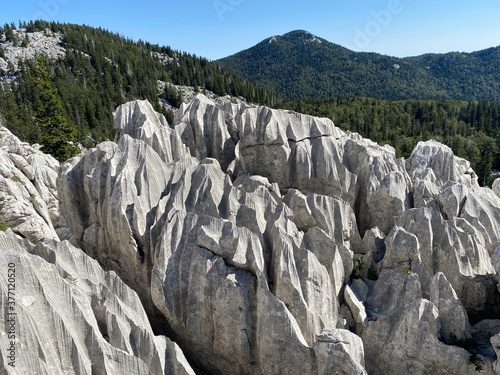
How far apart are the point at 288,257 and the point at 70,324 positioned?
9184 mm

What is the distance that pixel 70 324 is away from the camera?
12.0 m

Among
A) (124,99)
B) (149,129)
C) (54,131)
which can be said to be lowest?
(149,129)

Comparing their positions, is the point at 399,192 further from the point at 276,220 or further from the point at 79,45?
the point at 79,45

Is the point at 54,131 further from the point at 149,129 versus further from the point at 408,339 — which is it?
the point at 408,339

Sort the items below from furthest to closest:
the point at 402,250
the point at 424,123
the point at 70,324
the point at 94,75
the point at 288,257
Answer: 1. the point at 94,75
2. the point at 424,123
3. the point at 402,250
4. the point at 288,257
5. the point at 70,324

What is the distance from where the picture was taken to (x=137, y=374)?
40.1 ft

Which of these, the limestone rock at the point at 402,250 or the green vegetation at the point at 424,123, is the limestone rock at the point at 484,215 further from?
the green vegetation at the point at 424,123

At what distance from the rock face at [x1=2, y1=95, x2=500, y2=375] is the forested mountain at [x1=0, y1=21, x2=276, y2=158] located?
68.2 m

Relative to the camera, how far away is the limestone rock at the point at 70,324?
10539mm

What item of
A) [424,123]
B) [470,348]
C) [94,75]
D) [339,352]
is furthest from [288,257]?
[94,75]

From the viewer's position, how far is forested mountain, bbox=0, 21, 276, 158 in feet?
351

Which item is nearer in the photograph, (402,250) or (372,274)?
(402,250)

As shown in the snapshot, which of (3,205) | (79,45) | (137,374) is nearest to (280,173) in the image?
(137,374)

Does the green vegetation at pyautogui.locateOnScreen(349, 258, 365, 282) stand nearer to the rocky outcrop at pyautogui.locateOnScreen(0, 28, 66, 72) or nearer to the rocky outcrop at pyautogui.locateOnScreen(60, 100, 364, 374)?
the rocky outcrop at pyautogui.locateOnScreen(60, 100, 364, 374)
